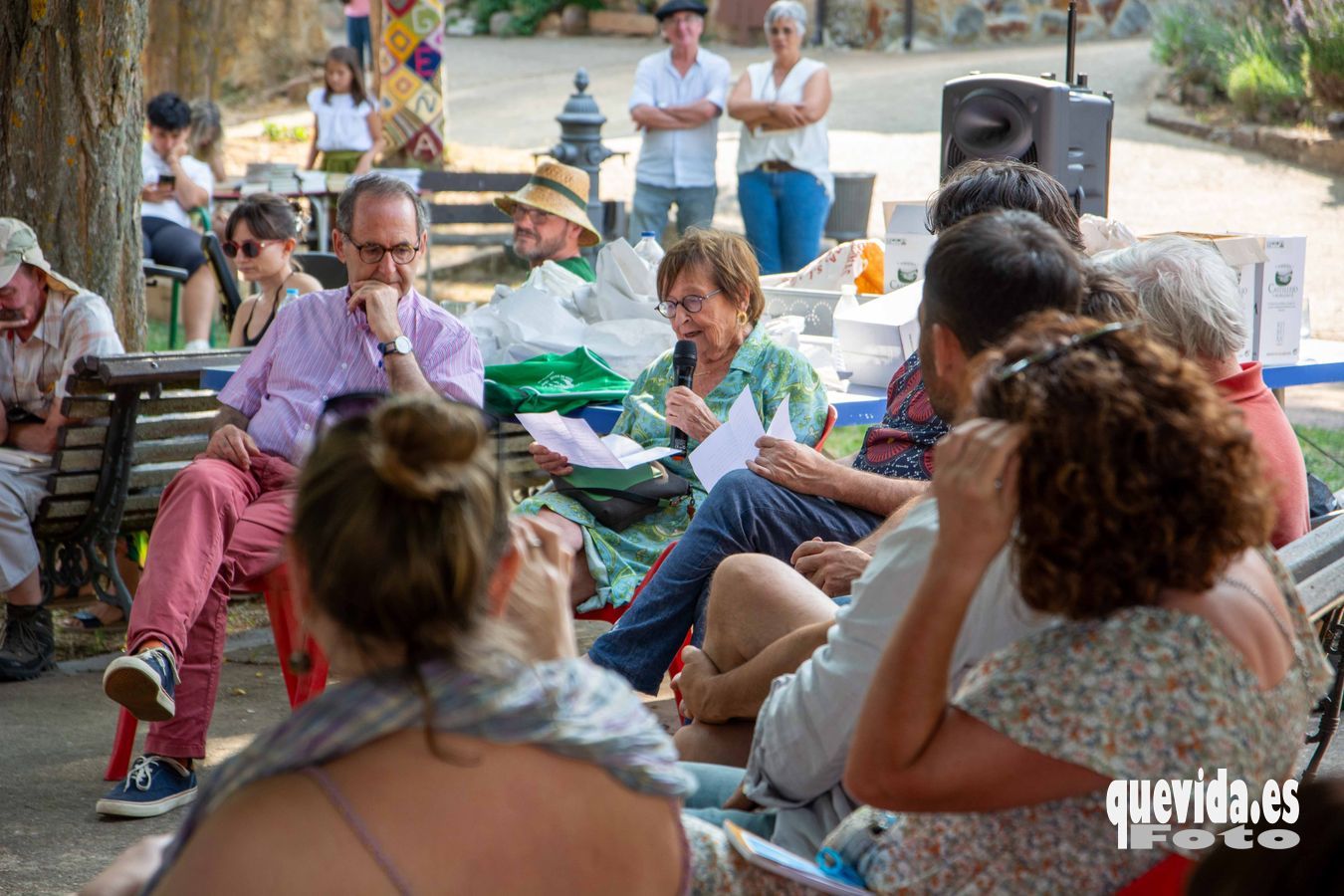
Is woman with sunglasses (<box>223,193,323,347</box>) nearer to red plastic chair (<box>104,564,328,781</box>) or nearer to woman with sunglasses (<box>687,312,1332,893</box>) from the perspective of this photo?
red plastic chair (<box>104,564,328,781</box>)

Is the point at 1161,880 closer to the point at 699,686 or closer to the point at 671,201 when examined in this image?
the point at 699,686

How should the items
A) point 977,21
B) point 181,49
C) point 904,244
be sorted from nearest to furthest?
point 904,244, point 181,49, point 977,21

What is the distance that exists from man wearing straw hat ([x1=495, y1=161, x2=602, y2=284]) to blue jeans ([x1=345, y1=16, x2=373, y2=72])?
12.2 m

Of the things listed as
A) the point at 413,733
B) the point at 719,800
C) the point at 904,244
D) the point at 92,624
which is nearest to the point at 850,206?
the point at 904,244

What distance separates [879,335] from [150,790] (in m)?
2.29

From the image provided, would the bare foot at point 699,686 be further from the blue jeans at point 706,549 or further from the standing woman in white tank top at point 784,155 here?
the standing woman in white tank top at point 784,155

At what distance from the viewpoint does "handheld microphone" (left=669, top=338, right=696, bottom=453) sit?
383cm

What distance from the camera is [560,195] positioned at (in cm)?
565

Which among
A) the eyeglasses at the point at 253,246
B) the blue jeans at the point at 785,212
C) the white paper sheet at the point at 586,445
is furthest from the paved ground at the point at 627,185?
the blue jeans at the point at 785,212

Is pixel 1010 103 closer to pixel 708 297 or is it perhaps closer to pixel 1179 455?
pixel 708 297

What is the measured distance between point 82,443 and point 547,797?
352 cm

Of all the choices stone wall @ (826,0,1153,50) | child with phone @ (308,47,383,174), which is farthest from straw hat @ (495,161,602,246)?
stone wall @ (826,0,1153,50)

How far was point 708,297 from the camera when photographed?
153 inches

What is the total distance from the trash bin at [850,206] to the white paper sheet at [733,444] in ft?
25.1
